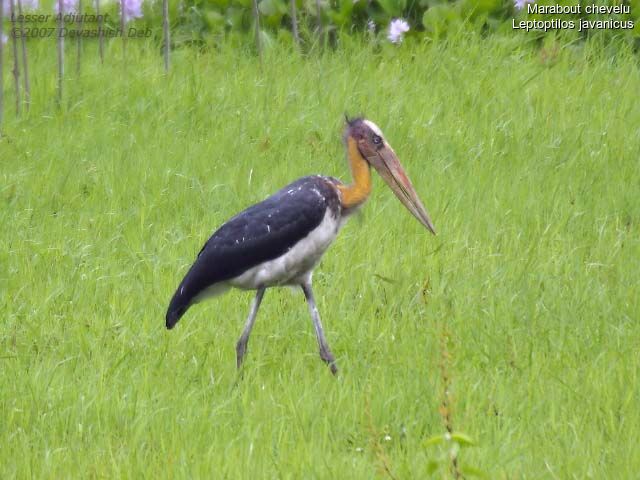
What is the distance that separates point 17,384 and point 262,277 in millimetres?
1146

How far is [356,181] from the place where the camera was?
623cm

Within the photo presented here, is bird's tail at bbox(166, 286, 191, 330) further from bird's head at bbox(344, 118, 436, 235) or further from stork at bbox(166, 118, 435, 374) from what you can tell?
bird's head at bbox(344, 118, 436, 235)

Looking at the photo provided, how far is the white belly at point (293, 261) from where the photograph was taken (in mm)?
5887

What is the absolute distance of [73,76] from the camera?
9.29 m

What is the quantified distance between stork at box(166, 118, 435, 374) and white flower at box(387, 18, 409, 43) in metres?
3.93

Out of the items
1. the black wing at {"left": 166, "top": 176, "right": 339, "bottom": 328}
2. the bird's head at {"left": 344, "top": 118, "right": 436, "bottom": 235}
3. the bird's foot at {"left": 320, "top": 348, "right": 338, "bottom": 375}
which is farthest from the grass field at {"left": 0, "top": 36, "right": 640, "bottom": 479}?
the bird's head at {"left": 344, "top": 118, "right": 436, "bottom": 235}

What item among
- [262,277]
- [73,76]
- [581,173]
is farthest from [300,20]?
[262,277]

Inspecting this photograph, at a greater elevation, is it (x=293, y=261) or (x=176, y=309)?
(x=293, y=261)

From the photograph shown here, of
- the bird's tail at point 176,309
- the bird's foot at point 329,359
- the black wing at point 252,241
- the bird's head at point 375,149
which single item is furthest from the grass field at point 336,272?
the bird's head at point 375,149

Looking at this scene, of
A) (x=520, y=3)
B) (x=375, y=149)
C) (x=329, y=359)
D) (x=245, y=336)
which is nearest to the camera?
(x=329, y=359)

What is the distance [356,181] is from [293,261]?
0.57 meters

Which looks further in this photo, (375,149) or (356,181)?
(375,149)

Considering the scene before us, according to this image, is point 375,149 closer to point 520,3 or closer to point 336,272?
point 336,272

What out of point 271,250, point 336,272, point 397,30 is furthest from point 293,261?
point 397,30
